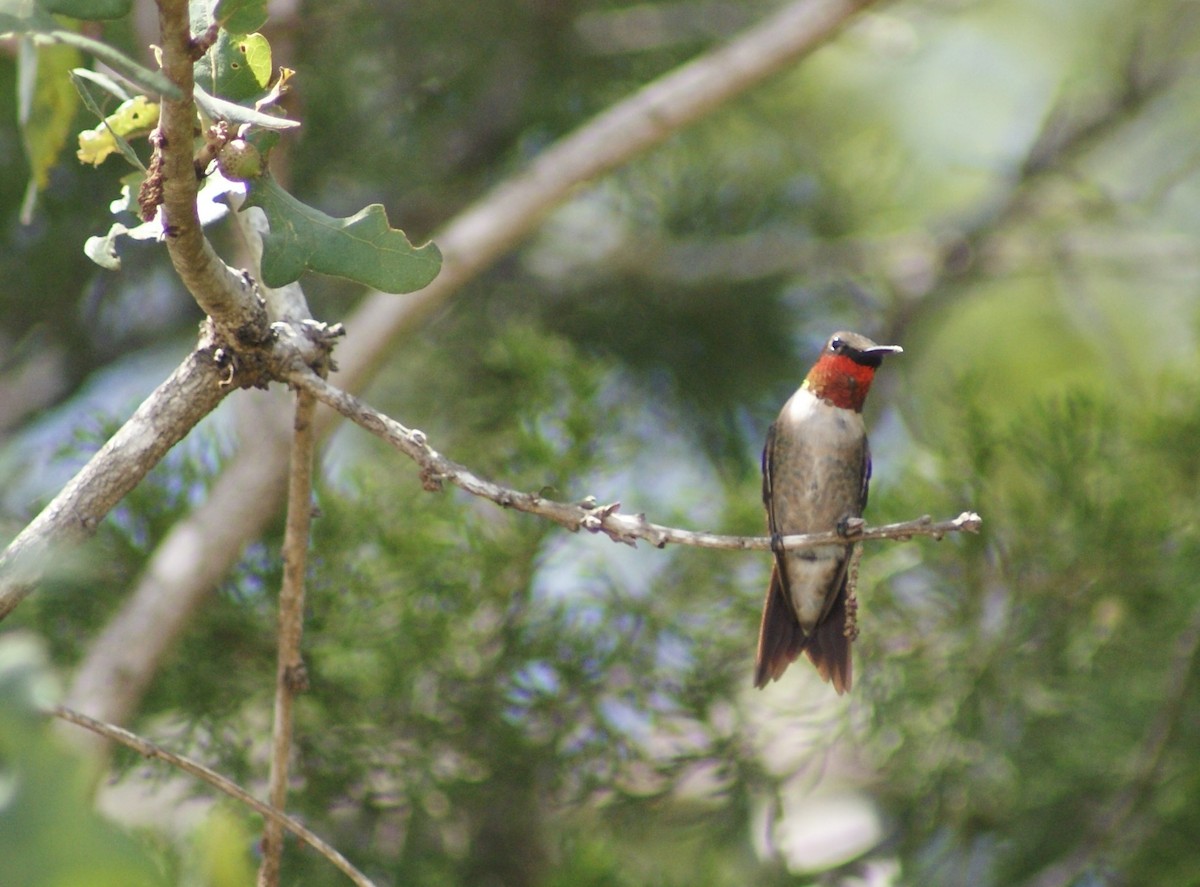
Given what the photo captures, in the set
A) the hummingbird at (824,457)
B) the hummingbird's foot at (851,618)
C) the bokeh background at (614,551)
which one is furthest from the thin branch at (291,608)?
the hummingbird at (824,457)

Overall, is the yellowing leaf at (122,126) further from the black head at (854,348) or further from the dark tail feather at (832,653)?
the black head at (854,348)

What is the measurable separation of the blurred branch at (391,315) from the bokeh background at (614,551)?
0.61 feet

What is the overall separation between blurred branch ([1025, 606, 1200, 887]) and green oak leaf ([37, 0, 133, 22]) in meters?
2.72

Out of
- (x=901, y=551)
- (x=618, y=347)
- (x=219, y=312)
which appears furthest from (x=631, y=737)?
(x=219, y=312)

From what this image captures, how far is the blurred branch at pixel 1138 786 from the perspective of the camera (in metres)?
2.94

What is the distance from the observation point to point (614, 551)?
3.46 meters

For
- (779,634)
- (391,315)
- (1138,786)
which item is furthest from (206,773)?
(1138,786)

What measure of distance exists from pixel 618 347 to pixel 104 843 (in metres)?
3.39

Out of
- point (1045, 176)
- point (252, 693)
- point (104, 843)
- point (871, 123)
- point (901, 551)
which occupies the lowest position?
point (104, 843)

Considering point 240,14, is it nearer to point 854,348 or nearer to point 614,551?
point 854,348

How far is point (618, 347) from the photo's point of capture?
3916 mm

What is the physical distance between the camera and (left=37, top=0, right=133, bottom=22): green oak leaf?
3.08 ft

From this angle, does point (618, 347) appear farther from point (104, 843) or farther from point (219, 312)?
point (104, 843)

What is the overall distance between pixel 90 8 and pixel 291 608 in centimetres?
78
